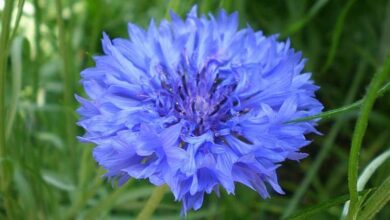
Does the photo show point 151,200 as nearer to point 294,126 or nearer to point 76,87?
point 294,126

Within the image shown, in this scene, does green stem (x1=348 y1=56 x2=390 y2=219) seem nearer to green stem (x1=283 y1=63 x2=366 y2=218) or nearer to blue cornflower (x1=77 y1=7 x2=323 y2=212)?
blue cornflower (x1=77 y1=7 x2=323 y2=212)

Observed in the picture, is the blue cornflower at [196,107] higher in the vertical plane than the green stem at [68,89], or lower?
lower

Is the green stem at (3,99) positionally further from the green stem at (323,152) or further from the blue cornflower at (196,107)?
the green stem at (323,152)

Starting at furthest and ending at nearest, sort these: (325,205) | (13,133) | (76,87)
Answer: (76,87), (13,133), (325,205)

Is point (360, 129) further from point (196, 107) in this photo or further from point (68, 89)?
point (68, 89)

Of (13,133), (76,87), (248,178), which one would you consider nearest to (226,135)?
(248,178)

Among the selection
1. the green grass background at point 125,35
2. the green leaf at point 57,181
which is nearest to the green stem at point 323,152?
the green grass background at point 125,35

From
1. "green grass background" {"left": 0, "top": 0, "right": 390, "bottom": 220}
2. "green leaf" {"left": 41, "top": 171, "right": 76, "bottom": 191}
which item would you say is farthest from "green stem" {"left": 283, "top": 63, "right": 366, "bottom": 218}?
"green leaf" {"left": 41, "top": 171, "right": 76, "bottom": 191}
